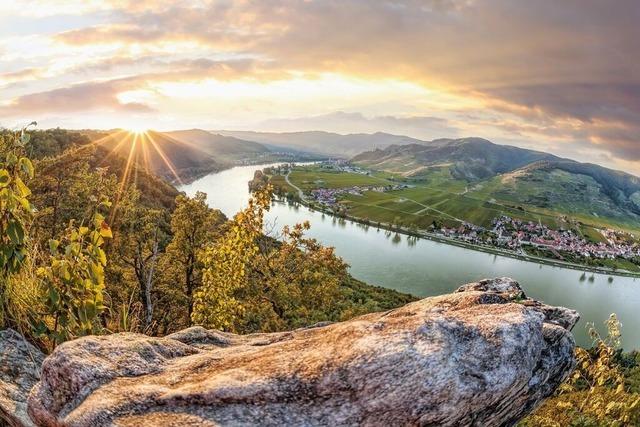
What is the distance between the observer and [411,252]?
147 metres

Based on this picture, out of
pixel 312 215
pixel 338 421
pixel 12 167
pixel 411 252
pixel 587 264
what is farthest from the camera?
pixel 312 215

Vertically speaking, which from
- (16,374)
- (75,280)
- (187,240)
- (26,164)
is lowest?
(187,240)

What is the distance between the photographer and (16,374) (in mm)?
6715

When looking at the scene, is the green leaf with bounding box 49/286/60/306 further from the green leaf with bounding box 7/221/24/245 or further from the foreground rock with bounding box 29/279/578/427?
the green leaf with bounding box 7/221/24/245

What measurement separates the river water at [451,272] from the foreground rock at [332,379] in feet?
320

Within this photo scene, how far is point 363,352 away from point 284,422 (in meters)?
1.31

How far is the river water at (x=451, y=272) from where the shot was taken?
108m

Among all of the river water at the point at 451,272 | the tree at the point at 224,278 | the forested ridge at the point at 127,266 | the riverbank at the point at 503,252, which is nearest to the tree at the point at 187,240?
the forested ridge at the point at 127,266

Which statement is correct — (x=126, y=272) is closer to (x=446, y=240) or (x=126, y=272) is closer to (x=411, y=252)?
(x=411, y=252)

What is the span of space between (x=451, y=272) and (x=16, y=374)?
421ft

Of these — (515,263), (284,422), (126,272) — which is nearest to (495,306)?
(284,422)

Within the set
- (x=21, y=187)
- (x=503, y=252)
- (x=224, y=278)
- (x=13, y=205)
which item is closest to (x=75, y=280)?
(x=13, y=205)

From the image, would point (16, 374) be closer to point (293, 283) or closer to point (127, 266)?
point (293, 283)

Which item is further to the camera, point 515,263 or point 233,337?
point 515,263
